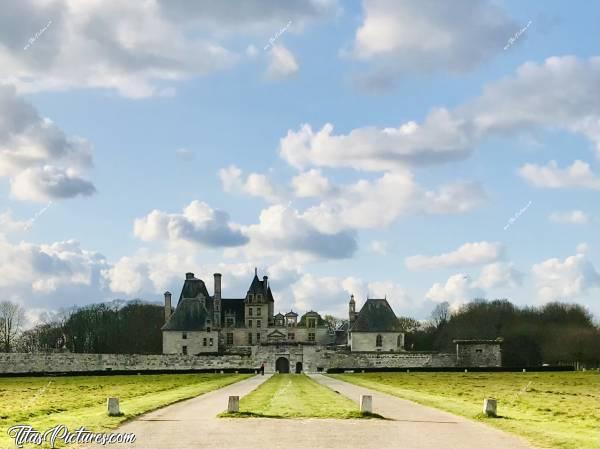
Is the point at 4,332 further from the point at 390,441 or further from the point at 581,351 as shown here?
the point at 390,441

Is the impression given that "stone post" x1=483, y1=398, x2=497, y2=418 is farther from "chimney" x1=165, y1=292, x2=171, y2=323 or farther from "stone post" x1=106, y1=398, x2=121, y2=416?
"chimney" x1=165, y1=292, x2=171, y2=323

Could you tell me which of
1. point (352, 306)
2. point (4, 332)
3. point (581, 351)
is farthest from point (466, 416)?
point (4, 332)

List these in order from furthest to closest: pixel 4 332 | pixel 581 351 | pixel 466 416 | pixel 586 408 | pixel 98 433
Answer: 1. pixel 4 332
2. pixel 581 351
3. pixel 586 408
4. pixel 466 416
5. pixel 98 433

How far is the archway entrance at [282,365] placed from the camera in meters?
92.1

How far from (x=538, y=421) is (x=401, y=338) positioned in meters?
79.8

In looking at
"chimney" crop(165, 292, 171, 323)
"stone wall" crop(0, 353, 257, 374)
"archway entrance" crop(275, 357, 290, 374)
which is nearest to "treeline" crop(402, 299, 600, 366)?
"archway entrance" crop(275, 357, 290, 374)

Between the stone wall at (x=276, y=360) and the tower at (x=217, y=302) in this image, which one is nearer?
the stone wall at (x=276, y=360)

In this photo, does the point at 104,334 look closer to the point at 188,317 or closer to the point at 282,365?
the point at 188,317

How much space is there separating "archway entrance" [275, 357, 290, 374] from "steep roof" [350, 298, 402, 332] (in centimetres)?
1233

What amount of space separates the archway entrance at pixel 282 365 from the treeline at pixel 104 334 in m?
24.3

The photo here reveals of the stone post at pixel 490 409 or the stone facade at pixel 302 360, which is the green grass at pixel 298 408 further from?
the stone facade at pixel 302 360

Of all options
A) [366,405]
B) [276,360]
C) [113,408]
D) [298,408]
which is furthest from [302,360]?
[113,408]

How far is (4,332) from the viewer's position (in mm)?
112312

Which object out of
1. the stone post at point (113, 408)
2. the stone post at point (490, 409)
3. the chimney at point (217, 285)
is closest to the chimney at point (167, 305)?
the chimney at point (217, 285)
